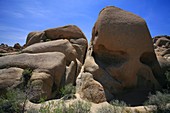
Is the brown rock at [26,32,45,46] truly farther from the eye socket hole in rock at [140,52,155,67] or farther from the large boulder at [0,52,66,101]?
A: the eye socket hole in rock at [140,52,155,67]

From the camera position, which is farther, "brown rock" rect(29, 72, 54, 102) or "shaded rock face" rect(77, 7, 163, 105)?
"shaded rock face" rect(77, 7, 163, 105)

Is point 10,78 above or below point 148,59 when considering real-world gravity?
below

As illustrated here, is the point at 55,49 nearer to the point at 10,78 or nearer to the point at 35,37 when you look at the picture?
the point at 10,78

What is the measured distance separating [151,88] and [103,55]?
2961mm

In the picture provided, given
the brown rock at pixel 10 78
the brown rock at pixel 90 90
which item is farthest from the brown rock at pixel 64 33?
the brown rock at pixel 10 78

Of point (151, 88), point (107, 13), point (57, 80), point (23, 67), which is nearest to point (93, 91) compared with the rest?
point (57, 80)

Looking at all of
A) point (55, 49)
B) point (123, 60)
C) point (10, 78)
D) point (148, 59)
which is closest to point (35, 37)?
point (55, 49)

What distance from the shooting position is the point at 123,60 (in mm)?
8219

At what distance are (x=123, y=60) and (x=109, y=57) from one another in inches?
30.2

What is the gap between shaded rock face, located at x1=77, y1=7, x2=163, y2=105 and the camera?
7926mm

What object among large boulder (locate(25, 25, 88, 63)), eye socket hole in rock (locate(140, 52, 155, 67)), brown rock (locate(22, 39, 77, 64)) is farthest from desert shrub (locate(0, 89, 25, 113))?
large boulder (locate(25, 25, 88, 63))

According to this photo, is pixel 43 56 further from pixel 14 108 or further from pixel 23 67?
pixel 14 108

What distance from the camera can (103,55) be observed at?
8.71 metres

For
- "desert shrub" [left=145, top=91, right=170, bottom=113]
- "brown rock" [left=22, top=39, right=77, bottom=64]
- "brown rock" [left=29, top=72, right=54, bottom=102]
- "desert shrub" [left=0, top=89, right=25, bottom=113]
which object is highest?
"brown rock" [left=22, top=39, right=77, bottom=64]
